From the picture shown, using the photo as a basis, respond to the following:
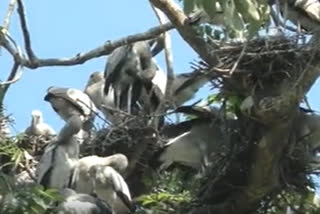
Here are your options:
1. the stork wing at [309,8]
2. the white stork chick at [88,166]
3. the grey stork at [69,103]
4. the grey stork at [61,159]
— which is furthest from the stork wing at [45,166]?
the stork wing at [309,8]

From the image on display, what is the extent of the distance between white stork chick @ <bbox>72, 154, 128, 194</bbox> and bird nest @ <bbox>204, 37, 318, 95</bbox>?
1205mm

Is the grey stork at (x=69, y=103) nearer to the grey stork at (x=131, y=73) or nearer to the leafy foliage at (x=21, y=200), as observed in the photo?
the grey stork at (x=131, y=73)

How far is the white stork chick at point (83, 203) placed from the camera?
8.20 metres

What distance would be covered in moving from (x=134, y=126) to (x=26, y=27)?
1119 millimetres

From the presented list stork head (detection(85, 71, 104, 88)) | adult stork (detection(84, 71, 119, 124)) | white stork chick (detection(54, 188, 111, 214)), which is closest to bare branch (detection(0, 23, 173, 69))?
white stork chick (detection(54, 188, 111, 214))

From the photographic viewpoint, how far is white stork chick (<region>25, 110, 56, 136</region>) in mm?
10082

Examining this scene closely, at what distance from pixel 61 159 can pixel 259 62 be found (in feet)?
6.07

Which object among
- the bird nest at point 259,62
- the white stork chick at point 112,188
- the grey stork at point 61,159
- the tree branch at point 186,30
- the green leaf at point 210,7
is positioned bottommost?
the white stork chick at point 112,188

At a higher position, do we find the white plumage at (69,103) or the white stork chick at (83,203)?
the white plumage at (69,103)

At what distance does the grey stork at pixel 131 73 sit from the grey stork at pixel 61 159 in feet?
3.07

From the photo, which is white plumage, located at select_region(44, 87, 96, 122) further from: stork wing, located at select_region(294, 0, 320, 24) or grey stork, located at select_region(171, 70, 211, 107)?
stork wing, located at select_region(294, 0, 320, 24)

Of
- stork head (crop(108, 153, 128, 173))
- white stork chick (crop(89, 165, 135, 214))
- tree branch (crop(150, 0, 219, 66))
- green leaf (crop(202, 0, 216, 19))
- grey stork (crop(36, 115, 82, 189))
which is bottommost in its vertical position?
white stork chick (crop(89, 165, 135, 214))

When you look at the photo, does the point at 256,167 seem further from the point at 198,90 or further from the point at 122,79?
the point at 122,79

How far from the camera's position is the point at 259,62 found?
306 inches
